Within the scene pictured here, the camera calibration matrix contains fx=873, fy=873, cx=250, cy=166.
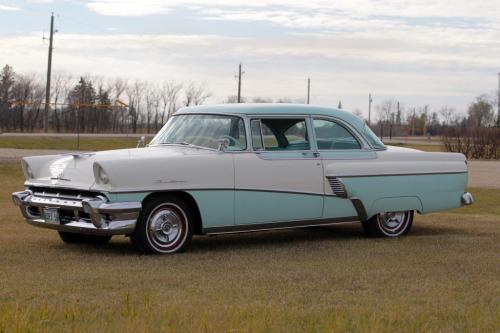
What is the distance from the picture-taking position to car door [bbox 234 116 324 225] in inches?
372

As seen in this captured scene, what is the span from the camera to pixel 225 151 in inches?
370

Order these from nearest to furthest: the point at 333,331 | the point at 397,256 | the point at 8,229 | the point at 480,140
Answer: the point at 333,331 < the point at 397,256 < the point at 8,229 < the point at 480,140

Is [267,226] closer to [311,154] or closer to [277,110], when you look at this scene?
[311,154]

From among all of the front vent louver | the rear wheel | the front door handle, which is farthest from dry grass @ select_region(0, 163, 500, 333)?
the front door handle

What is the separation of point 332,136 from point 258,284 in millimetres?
3618

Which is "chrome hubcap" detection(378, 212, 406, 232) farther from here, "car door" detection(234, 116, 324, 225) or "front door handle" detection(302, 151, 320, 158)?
"front door handle" detection(302, 151, 320, 158)

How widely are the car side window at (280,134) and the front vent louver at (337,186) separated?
18.5 inches

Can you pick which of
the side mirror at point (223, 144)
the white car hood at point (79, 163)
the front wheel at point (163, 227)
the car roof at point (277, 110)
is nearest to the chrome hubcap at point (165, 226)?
the front wheel at point (163, 227)

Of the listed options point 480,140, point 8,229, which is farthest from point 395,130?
point 8,229

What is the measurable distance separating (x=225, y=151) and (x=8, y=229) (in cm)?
344

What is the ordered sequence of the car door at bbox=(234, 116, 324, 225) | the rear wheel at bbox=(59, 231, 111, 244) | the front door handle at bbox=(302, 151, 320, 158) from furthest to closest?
the front door handle at bbox=(302, 151, 320, 158)
the rear wheel at bbox=(59, 231, 111, 244)
the car door at bbox=(234, 116, 324, 225)

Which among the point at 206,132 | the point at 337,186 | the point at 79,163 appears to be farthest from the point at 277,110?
the point at 79,163

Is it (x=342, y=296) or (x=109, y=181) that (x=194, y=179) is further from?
(x=342, y=296)

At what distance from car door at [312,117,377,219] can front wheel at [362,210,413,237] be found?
412mm
